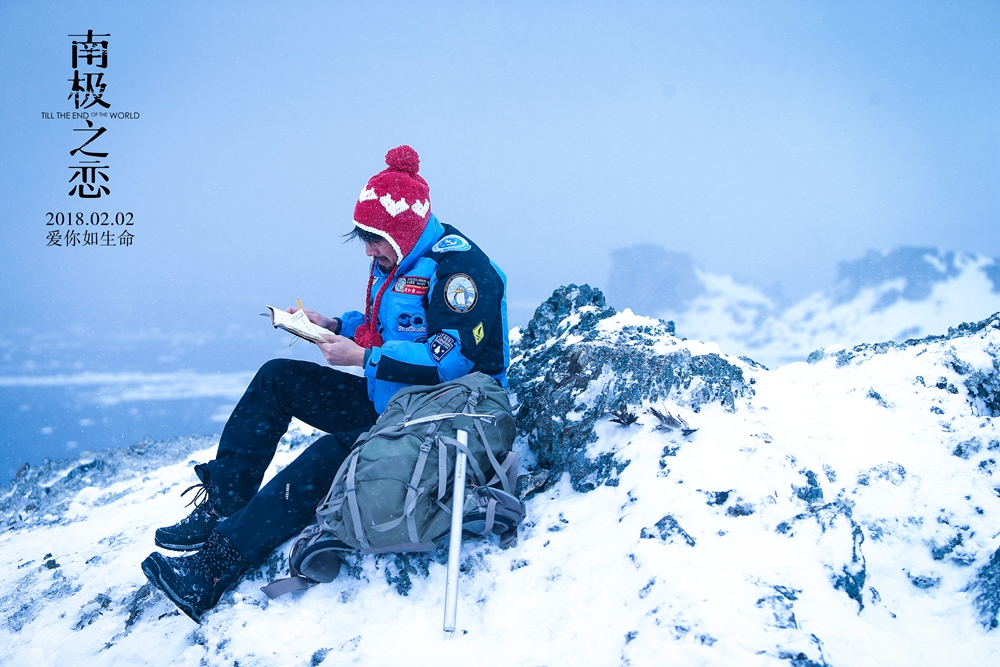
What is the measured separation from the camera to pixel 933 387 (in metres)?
4.75

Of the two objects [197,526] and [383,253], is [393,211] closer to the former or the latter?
[383,253]

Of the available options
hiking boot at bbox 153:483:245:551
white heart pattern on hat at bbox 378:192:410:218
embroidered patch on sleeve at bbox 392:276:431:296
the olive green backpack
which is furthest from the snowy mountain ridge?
white heart pattern on hat at bbox 378:192:410:218

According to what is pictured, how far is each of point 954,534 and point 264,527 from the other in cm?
390

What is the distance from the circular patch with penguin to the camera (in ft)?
13.8

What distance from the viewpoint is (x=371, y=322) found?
189 inches

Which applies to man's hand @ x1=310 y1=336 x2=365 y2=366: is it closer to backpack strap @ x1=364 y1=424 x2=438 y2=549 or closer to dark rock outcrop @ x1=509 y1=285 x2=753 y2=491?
backpack strap @ x1=364 y1=424 x2=438 y2=549

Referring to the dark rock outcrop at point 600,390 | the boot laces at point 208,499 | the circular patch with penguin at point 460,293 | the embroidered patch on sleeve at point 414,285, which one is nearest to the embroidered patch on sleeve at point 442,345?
the circular patch with penguin at point 460,293

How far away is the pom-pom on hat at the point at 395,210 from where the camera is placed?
4535 millimetres

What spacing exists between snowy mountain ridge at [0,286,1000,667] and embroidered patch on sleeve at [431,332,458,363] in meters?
0.95

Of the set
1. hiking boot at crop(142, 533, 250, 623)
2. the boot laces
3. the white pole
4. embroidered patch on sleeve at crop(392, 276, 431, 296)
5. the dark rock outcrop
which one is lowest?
hiking boot at crop(142, 533, 250, 623)

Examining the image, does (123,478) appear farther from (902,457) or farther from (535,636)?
(902,457)

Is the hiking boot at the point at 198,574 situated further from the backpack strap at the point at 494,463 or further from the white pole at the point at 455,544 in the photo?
the backpack strap at the point at 494,463

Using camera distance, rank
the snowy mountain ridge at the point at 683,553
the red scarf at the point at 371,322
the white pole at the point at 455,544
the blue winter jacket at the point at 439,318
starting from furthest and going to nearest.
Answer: the red scarf at the point at 371,322 < the blue winter jacket at the point at 439,318 < the white pole at the point at 455,544 < the snowy mountain ridge at the point at 683,553

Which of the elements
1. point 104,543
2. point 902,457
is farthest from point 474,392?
point 104,543
